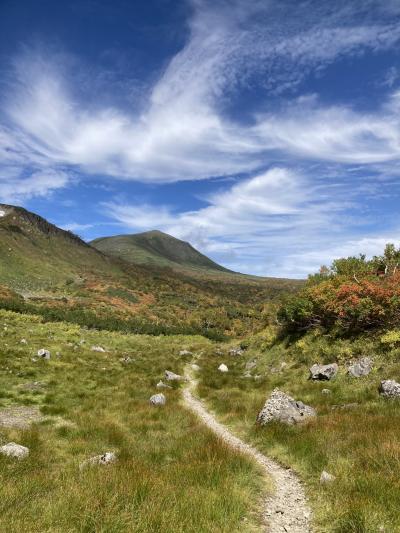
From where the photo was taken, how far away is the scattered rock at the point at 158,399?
15.6m

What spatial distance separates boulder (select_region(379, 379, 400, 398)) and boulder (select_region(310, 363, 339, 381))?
4.27m

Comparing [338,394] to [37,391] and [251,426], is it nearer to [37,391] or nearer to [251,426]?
[251,426]

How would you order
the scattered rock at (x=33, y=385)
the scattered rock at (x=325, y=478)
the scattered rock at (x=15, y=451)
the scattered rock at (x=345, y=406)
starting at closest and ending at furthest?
the scattered rock at (x=325, y=478), the scattered rock at (x=15, y=451), the scattered rock at (x=345, y=406), the scattered rock at (x=33, y=385)

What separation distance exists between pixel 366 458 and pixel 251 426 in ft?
16.0

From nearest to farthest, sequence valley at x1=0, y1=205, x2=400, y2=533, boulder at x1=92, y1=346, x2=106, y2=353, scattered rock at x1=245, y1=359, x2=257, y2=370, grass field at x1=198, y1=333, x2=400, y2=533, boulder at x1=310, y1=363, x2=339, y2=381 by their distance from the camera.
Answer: valley at x1=0, y1=205, x2=400, y2=533
grass field at x1=198, y1=333, x2=400, y2=533
boulder at x1=310, y1=363, x2=339, y2=381
scattered rock at x1=245, y1=359, x2=257, y2=370
boulder at x1=92, y1=346, x2=106, y2=353

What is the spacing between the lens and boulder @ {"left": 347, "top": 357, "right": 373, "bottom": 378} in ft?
52.2

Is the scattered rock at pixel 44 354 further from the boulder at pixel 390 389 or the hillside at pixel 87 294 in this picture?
the hillside at pixel 87 294

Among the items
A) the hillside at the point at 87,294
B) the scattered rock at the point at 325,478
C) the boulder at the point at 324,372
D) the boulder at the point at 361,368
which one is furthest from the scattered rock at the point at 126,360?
the scattered rock at the point at 325,478

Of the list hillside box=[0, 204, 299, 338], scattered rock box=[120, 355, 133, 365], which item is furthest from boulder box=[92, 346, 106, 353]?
hillside box=[0, 204, 299, 338]

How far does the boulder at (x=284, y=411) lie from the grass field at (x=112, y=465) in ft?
6.51

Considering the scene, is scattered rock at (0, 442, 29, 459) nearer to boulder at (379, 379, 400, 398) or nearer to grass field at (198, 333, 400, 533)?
grass field at (198, 333, 400, 533)

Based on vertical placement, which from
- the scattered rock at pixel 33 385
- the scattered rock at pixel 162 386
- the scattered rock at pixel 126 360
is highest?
the scattered rock at pixel 33 385

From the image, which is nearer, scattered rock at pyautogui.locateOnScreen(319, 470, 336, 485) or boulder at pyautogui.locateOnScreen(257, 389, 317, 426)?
scattered rock at pyautogui.locateOnScreen(319, 470, 336, 485)

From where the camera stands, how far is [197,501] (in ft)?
19.2
